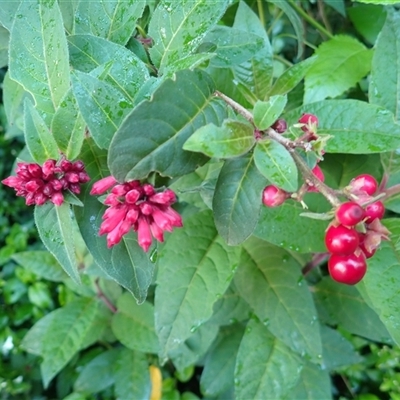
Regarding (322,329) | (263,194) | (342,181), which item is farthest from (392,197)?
(322,329)

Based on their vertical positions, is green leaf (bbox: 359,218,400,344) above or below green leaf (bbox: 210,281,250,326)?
above

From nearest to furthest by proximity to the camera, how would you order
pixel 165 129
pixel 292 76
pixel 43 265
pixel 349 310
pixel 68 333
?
pixel 165 129
pixel 292 76
pixel 349 310
pixel 68 333
pixel 43 265

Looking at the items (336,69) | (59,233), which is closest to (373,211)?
(59,233)

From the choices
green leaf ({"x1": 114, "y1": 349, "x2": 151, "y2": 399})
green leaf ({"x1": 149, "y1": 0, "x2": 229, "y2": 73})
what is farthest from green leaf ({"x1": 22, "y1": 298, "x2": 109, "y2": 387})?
green leaf ({"x1": 149, "y1": 0, "x2": 229, "y2": 73})

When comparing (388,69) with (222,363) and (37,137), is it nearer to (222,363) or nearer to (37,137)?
(37,137)

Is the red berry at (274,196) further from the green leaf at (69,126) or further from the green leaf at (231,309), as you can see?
the green leaf at (231,309)

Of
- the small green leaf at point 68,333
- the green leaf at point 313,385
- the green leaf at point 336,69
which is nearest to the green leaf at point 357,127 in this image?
the green leaf at point 336,69

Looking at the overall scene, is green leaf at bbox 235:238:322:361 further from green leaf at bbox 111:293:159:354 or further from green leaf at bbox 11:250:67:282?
green leaf at bbox 11:250:67:282
